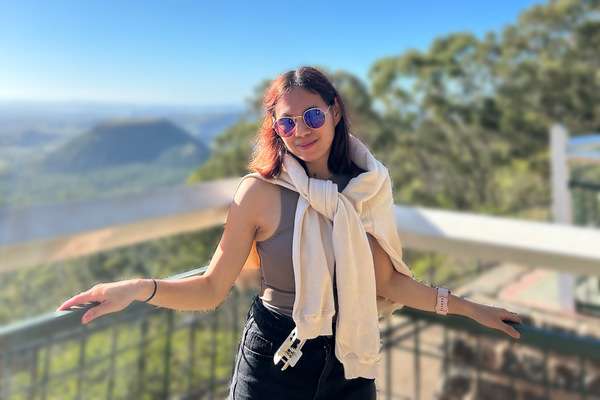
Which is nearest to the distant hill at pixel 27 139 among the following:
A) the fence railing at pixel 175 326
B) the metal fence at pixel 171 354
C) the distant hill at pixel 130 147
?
the distant hill at pixel 130 147

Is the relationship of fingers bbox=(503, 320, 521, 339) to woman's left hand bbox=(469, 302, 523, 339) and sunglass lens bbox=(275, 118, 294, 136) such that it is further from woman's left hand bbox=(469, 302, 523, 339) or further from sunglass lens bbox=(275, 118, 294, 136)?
sunglass lens bbox=(275, 118, 294, 136)

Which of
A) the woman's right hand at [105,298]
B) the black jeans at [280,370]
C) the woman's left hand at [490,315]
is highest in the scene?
the woman's right hand at [105,298]

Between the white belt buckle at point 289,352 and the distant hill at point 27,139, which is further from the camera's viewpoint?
the distant hill at point 27,139

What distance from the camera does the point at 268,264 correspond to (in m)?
0.94

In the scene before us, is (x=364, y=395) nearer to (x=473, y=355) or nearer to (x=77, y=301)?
(x=77, y=301)

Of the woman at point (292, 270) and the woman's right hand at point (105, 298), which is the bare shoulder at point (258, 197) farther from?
the woman's right hand at point (105, 298)

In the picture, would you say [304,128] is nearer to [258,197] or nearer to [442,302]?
[258,197]

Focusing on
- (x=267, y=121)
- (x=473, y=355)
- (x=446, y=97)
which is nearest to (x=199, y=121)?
(x=446, y=97)

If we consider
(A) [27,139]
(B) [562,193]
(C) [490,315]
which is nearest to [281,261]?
(C) [490,315]

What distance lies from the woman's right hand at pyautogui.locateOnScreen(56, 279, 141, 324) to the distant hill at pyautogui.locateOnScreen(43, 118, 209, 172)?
14706 mm

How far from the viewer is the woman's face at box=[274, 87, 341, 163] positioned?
3.04 ft

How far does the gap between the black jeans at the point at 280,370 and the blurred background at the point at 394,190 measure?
0.31 meters

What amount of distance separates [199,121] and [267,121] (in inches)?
812

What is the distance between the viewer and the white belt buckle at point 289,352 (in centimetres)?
89
